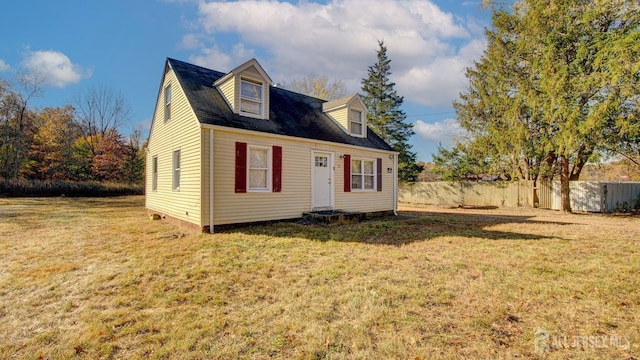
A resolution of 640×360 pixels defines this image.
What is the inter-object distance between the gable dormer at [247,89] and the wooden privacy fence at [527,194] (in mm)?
15416

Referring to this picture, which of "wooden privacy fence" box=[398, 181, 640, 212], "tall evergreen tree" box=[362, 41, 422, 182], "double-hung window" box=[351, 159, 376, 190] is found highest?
"tall evergreen tree" box=[362, 41, 422, 182]

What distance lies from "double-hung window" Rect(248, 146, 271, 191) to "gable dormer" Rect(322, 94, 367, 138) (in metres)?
4.23

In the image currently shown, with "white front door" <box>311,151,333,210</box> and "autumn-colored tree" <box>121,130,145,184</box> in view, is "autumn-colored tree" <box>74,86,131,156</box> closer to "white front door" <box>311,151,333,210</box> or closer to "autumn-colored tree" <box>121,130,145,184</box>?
"autumn-colored tree" <box>121,130,145,184</box>

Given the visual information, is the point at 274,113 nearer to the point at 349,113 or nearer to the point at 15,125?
the point at 349,113

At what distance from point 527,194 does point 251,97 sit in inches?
644

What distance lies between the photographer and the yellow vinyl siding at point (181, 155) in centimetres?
812

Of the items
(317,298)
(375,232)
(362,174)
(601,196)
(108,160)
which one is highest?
(108,160)

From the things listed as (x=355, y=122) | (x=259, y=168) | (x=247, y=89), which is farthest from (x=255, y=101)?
(x=355, y=122)

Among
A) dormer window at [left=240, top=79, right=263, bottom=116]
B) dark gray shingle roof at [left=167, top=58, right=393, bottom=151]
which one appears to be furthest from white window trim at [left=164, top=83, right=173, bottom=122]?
dormer window at [left=240, top=79, right=263, bottom=116]

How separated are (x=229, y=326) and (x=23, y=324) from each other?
90.7 inches

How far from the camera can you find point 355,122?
40.6 feet

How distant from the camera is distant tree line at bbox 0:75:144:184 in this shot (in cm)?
2520

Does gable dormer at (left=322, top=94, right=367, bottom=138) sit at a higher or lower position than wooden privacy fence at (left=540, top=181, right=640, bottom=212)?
higher

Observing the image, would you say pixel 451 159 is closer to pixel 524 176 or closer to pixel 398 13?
pixel 524 176
